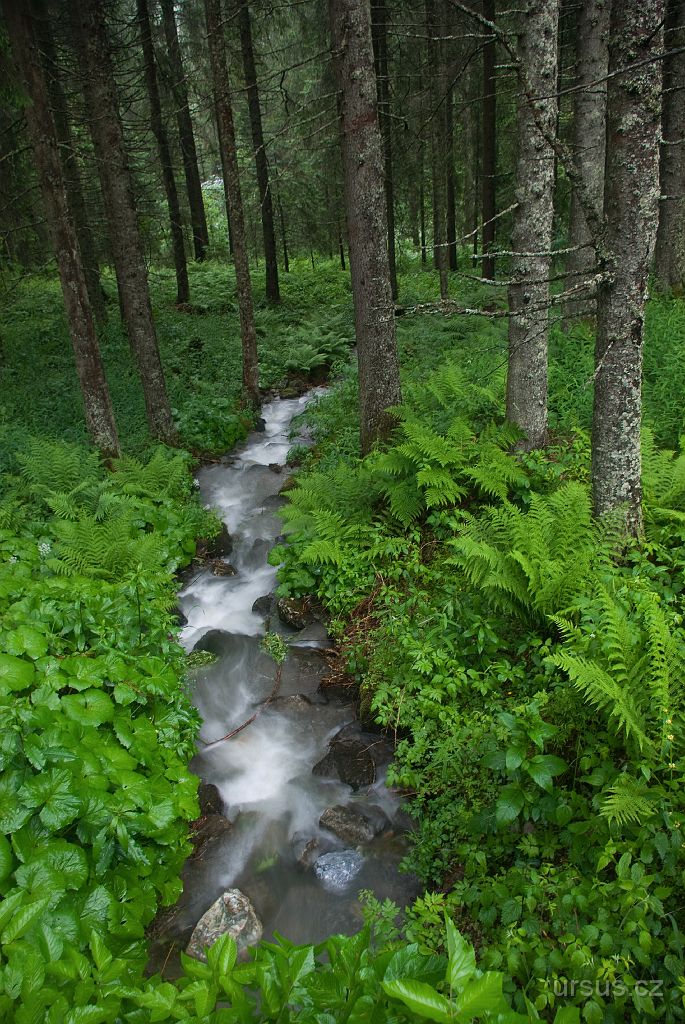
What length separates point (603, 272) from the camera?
420 centimetres

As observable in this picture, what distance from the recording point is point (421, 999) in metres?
1.71

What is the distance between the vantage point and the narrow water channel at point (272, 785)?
4.37 meters

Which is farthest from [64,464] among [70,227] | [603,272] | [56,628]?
[603,272]

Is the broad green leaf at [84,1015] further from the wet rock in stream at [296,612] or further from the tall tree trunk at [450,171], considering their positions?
the tall tree trunk at [450,171]

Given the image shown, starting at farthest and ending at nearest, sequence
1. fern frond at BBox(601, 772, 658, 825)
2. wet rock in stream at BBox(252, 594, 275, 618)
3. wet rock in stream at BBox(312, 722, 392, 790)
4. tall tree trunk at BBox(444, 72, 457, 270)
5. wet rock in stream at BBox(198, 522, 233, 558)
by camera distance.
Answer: tall tree trunk at BBox(444, 72, 457, 270) → wet rock in stream at BBox(198, 522, 233, 558) → wet rock in stream at BBox(252, 594, 275, 618) → wet rock in stream at BBox(312, 722, 392, 790) → fern frond at BBox(601, 772, 658, 825)

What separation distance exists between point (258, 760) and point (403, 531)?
292 cm

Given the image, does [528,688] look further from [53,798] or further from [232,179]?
[232,179]

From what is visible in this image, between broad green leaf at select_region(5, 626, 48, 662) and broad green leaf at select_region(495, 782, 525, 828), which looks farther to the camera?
broad green leaf at select_region(5, 626, 48, 662)

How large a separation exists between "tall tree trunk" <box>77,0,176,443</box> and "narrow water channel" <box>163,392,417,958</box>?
415 centimetres

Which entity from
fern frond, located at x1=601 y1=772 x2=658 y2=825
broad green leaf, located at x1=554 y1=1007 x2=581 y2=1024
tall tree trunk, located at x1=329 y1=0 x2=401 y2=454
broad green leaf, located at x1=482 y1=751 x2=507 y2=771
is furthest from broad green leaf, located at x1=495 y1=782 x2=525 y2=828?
tall tree trunk, located at x1=329 y1=0 x2=401 y2=454

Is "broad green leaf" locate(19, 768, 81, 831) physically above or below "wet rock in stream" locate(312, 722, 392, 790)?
above

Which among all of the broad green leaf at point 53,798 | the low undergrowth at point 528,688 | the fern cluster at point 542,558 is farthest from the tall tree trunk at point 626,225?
the broad green leaf at point 53,798

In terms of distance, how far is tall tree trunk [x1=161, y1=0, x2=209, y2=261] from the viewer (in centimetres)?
1692

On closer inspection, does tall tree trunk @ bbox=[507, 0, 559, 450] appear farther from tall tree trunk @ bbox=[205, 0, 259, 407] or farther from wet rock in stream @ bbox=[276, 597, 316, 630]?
tall tree trunk @ bbox=[205, 0, 259, 407]
